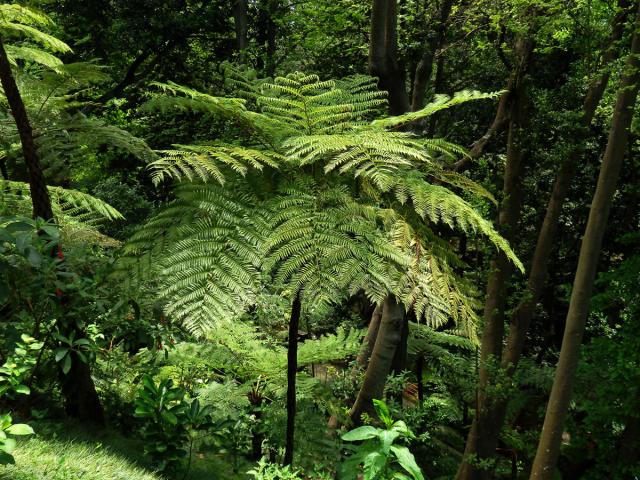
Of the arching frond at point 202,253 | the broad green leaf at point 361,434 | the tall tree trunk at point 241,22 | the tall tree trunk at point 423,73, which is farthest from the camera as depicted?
the tall tree trunk at point 241,22

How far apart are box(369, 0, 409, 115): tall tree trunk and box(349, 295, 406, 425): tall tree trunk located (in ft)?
6.46

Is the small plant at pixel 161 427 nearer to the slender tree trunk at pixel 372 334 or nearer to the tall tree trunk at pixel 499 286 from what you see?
the slender tree trunk at pixel 372 334

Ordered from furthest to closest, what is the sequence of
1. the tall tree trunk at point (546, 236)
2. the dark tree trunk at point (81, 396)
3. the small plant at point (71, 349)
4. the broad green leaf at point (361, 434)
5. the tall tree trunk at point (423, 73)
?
the tall tree trunk at point (423, 73), the tall tree trunk at point (546, 236), the dark tree trunk at point (81, 396), the small plant at point (71, 349), the broad green leaf at point (361, 434)

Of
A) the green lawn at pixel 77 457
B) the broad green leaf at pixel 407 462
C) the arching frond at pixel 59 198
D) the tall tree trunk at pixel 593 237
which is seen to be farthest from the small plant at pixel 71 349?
the tall tree trunk at pixel 593 237

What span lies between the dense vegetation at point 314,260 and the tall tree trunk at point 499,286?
0.03 meters

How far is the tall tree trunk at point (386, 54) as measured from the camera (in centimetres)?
407

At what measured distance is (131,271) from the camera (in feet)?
6.86

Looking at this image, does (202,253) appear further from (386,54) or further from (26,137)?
(386,54)

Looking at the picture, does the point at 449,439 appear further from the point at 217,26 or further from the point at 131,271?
the point at 217,26

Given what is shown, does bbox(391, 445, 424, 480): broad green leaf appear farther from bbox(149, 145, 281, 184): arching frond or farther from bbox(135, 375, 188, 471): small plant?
bbox(135, 375, 188, 471): small plant

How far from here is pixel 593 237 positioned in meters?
4.00

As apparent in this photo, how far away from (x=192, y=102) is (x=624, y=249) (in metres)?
7.78

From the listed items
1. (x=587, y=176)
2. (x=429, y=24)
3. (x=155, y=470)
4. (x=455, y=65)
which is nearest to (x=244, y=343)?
(x=155, y=470)

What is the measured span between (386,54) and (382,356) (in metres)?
2.96
